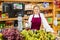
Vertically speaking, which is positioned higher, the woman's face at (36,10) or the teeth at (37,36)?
the woman's face at (36,10)

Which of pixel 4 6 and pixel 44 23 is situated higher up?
pixel 4 6

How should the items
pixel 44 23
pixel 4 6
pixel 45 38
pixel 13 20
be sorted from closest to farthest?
1. pixel 45 38
2. pixel 44 23
3. pixel 4 6
4. pixel 13 20

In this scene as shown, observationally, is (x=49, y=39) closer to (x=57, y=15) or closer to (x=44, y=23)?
(x=44, y=23)

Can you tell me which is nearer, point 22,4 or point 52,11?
point 22,4

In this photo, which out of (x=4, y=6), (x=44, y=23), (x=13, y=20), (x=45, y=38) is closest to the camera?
(x=45, y=38)

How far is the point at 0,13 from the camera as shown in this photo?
16.0ft

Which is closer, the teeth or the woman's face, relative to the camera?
the teeth

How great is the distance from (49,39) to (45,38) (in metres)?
0.07

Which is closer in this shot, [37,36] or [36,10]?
[37,36]

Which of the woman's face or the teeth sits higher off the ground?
the woman's face

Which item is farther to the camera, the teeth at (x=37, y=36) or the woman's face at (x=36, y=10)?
the woman's face at (x=36, y=10)

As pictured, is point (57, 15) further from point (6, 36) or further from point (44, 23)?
point (6, 36)

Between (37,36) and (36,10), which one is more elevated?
(36,10)

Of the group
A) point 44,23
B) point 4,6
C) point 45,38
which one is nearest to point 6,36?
point 45,38
